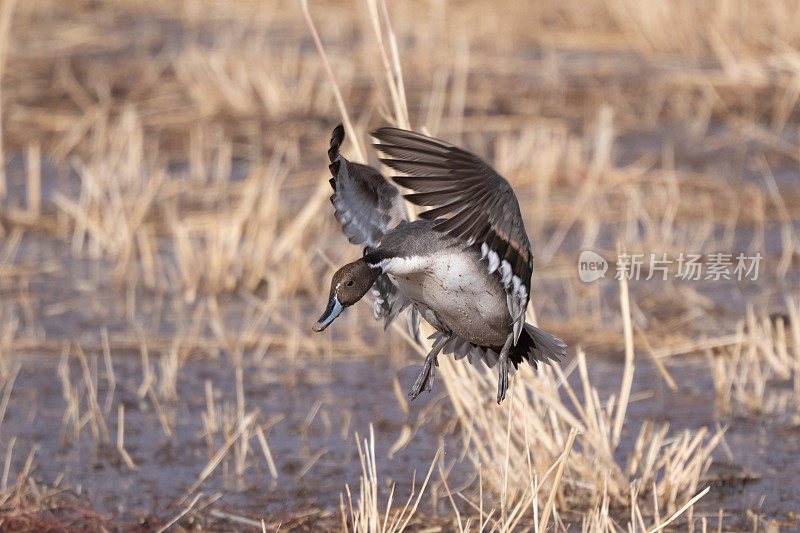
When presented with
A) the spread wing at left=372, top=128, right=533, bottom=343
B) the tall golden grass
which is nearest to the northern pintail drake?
the spread wing at left=372, top=128, right=533, bottom=343

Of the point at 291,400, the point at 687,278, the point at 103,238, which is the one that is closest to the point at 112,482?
the point at 291,400

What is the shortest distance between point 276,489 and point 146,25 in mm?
9605

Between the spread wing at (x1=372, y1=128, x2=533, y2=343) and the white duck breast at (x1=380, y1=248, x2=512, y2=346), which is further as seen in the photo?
the white duck breast at (x1=380, y1=248, x2=512, y2=346)

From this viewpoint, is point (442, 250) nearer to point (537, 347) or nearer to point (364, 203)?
point (364, 203)

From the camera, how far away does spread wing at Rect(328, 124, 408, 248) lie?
2.88 m

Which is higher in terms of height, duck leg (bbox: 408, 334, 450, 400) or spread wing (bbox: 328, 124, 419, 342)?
spread wing (bbox: 328, 124, 419, 342)

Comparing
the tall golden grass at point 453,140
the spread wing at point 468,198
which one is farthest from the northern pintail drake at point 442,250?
the tall golden grass at point 453,140

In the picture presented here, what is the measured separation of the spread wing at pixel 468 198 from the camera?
2455mm

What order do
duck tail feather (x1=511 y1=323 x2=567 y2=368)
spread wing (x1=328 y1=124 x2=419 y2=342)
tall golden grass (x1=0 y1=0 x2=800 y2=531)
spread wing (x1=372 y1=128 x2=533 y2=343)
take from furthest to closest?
tall golden grass (x1=0 y1=0 x2=800 y2=531) < duck tail feather (x1=511 y1=323 x2=567 y2=368) < spread wing (x1=328 y1=124 x2=419 y2=342) < spread wing (x1=372 y1=128 x2=533 y2=343)

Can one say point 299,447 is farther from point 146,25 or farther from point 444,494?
point 146,25

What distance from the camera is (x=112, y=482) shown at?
4762 mm

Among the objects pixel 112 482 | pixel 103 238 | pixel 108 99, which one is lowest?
pixel 112 482

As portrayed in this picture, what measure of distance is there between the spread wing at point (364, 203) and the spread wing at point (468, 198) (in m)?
0.29

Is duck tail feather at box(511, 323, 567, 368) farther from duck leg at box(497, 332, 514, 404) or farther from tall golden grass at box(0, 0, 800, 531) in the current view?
tall golden grass at box(0, 0, 800, 531)
